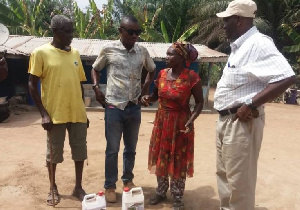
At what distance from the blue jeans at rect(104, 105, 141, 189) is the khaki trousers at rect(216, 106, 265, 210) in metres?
1.12

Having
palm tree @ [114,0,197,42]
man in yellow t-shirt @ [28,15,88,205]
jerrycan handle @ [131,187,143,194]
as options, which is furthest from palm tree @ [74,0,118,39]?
jerrycan handle @ [131,187,143,194]

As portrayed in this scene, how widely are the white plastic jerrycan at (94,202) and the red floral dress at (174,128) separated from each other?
0.70m

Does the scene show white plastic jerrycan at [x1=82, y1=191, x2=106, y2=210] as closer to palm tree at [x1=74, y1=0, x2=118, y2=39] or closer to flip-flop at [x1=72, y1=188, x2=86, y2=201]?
flip-flop at [x1=72, y1=188, x2=86, y2=201]

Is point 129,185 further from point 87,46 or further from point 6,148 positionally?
point 87,46

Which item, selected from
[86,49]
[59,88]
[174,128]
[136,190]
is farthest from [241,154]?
[86,49]

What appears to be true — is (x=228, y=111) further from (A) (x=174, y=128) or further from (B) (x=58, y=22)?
(B) (x=58, y=22)

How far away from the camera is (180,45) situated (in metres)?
3.07

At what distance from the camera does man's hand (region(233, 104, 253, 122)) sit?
2.32 metres

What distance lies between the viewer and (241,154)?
2.45m

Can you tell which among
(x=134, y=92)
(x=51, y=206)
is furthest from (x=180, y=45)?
(x=51, y=206)

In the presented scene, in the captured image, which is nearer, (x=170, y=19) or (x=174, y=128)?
(x=174, y=128)

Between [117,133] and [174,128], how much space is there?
651mm

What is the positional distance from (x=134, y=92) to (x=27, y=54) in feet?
25.6

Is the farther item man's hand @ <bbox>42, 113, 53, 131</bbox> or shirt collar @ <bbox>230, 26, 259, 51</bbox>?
man's hand @ <bbox>42, 113, 53, 131</bbox>
